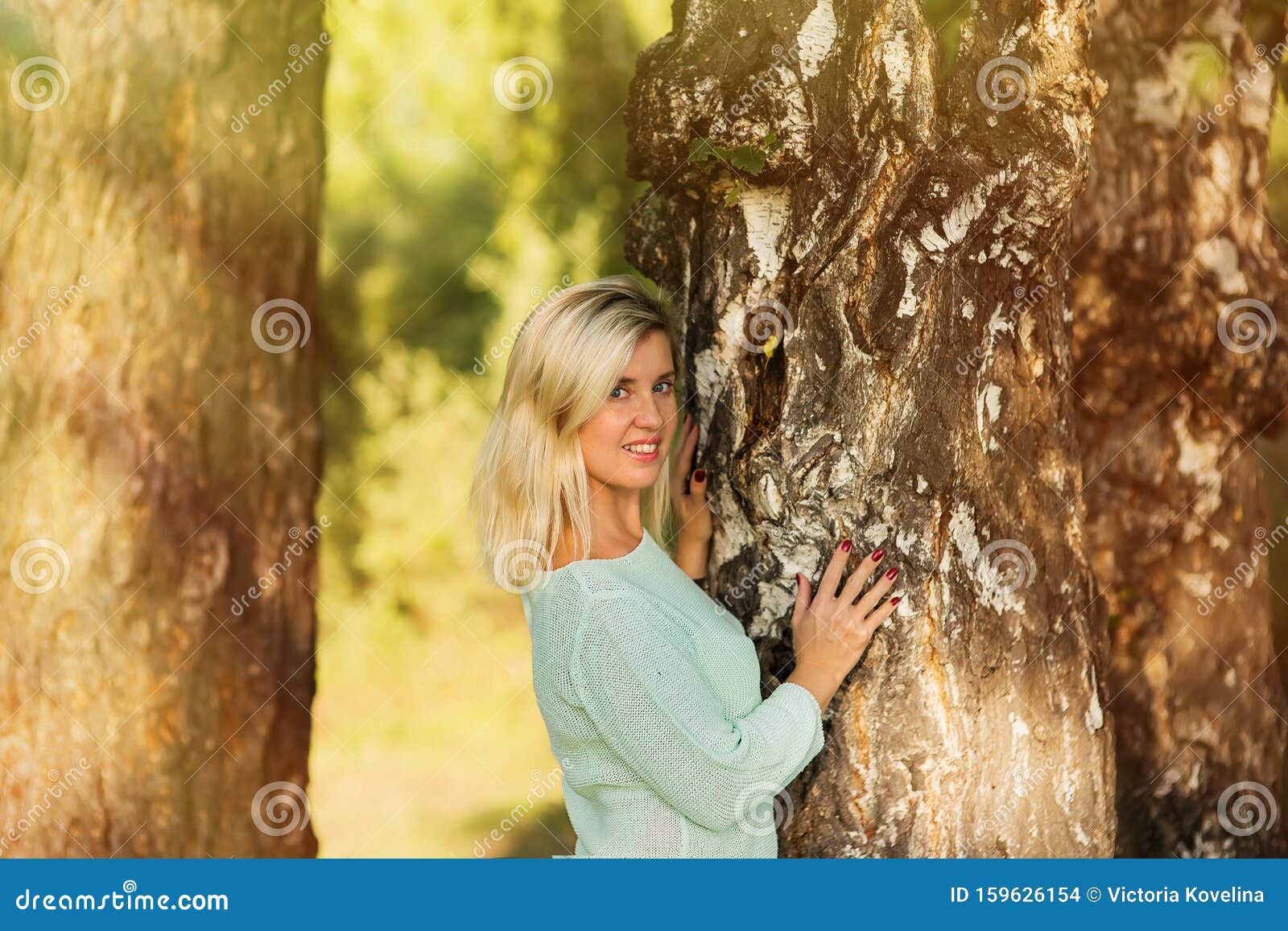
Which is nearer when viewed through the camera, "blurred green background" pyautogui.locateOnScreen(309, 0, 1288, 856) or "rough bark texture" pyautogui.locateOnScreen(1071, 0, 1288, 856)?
"rough bark texture" pyautogui.locateOnScreen(1071, 0, 1288, 856)

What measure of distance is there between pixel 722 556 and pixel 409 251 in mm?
3138

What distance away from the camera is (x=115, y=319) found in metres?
2.98

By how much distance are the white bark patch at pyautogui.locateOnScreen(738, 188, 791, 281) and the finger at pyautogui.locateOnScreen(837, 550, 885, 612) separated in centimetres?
60

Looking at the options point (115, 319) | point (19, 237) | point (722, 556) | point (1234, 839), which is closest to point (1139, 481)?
point (1234, 839)

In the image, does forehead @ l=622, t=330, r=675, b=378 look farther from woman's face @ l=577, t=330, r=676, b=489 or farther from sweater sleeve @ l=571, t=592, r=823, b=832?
sweater sleeve @ l=571, t=592, r=823, b=832

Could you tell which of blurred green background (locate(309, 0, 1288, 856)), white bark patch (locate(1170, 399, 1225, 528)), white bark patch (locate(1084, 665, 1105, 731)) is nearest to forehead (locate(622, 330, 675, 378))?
white bark patch (locate(1084, 665, 1105, 731))

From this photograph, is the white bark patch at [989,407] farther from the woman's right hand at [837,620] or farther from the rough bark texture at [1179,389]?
the rough bark texture at [1179,389]

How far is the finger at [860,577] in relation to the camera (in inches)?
82.9

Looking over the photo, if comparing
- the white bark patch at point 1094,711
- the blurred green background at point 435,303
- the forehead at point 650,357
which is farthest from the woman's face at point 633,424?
the blurred green background at point 435,303

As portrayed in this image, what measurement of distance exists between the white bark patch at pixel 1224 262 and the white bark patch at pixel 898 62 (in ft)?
3.71

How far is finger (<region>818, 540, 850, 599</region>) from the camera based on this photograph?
6.97 ft

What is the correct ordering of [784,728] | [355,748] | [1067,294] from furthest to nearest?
1. [355,748]
2. [1067,294]
3. [784,728]

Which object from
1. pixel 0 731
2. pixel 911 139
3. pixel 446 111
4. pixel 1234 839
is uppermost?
pixel 446 111

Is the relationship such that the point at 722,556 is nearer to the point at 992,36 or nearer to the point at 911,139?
the point at 911,139
